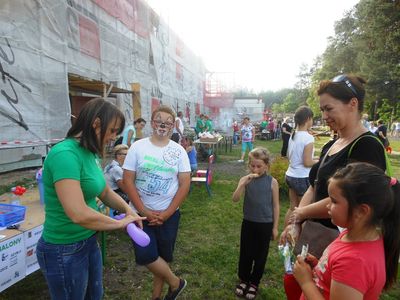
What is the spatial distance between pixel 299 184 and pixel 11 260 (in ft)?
11.6

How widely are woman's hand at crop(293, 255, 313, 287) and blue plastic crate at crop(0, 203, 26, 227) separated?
2.35 m

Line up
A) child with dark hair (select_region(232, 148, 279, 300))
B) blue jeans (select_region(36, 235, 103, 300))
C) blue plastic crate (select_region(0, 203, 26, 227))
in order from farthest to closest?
child with dark hair (select_region(232, 148, 279, 300)), blue plastic crate (select_region(0, 203, 26, 227)), blue jeans (select_region(36, 235, 103, 300))

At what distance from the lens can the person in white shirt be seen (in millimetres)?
4304

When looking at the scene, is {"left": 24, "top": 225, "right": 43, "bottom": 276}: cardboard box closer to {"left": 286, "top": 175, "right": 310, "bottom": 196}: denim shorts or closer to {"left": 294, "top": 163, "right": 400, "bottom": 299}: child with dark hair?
{"left": 294, "top": 163, "right": 400, "bottom": 299}: child with dark hair

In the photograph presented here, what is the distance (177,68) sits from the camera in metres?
21.7

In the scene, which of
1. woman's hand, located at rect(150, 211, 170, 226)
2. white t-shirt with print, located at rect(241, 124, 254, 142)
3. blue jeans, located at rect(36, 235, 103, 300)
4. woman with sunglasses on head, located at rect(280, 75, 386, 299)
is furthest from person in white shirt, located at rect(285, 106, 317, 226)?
white t-shirt with print, located at rect(241, 124, 254, 142)

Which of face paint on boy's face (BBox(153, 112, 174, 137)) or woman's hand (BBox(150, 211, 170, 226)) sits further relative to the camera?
face paint on boy's face (BBox(153, 112, 174, 137))

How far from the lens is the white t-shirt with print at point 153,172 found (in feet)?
9.05

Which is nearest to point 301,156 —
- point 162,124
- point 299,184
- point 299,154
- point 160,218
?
point 299,154

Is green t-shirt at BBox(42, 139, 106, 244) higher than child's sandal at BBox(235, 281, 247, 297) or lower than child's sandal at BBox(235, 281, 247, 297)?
higher

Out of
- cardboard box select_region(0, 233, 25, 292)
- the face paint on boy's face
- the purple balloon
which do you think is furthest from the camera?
the face paint on boy's face

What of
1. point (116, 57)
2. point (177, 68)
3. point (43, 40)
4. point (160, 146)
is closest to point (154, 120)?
point (160, 146)

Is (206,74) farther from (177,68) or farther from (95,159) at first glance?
(95,159)

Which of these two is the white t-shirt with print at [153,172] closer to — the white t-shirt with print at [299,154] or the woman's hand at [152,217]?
the woman's hand at [152,217]
